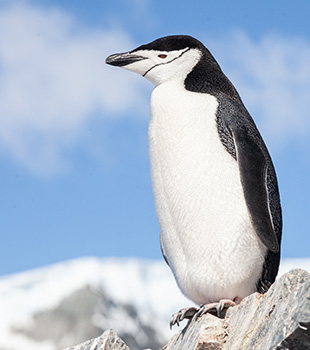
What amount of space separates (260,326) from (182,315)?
660mm

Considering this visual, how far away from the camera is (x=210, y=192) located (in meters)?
3.04

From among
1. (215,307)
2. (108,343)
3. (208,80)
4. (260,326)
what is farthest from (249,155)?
(108,343)

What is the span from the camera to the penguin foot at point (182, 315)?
3.00 m

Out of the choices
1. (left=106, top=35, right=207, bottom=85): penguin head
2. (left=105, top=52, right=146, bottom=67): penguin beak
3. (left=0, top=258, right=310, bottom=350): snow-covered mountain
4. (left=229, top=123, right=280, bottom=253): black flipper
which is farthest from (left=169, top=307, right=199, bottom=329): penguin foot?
(left=0, top=258, right=310, bottom=350): snow-covered mountain

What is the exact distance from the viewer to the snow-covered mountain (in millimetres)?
23281

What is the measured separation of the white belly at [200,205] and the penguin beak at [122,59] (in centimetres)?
34

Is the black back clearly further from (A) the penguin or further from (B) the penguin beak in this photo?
(B) the penguin beak

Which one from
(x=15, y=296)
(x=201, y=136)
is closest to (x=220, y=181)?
(x=201, y=136)

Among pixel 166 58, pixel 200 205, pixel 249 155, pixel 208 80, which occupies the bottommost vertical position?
pixel 200 205

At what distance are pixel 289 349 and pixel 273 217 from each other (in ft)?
3.60

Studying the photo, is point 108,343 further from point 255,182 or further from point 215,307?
point 255,182

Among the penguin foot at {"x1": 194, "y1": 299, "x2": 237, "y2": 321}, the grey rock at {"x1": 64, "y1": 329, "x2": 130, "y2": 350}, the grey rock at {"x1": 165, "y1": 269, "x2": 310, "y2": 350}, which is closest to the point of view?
the grey rock at {"x1": 165, "y1": 269, "x2": 310, "y2": 350}

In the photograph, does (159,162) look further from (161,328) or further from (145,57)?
(161,328)

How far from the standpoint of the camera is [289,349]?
207 centimetres
